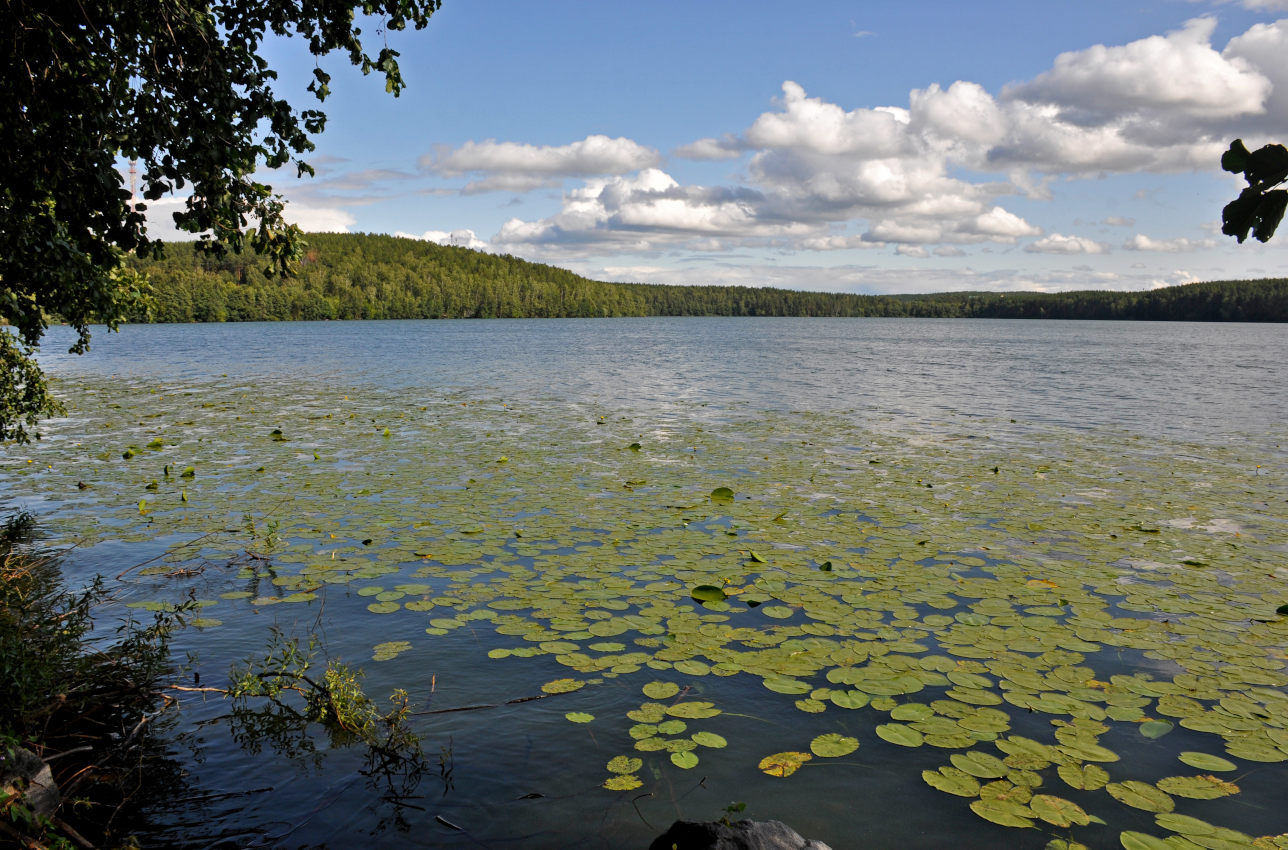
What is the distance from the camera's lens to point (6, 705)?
4383mm

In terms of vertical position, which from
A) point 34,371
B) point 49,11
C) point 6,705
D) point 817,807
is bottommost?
point 817,807

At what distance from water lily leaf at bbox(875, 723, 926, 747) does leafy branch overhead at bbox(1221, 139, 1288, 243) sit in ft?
12.6

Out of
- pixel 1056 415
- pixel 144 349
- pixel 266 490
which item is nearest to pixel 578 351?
pixel 144 349

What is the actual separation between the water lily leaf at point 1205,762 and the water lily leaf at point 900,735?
152 cm

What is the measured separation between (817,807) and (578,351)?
50.9 meters

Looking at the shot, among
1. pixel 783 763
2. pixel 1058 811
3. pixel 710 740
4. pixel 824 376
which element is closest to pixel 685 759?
pixel 710 740

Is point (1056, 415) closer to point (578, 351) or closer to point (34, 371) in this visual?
point (34, 371)

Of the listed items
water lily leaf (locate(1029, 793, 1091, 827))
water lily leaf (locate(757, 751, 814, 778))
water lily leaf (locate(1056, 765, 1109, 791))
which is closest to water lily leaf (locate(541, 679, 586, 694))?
water lily leaf (locate(757, 751, 814, 778))

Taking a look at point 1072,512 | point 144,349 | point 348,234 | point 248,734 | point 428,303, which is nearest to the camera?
point 248,734

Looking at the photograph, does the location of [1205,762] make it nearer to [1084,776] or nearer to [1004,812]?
[1084,776]

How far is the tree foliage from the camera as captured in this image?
5004 millimetres

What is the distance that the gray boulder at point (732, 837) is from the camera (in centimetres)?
343

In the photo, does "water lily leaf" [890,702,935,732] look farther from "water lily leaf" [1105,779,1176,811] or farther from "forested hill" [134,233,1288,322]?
"forested hill" [134,233,1288,322]

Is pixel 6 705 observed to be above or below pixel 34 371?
below
